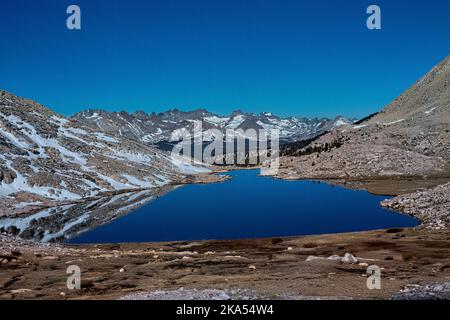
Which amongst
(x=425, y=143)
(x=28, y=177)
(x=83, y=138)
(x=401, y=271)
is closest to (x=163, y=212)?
(x=28, y=177)

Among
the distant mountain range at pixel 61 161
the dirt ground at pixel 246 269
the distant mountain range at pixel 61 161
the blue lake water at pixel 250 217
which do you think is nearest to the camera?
the dirt ground at pixel 246 269

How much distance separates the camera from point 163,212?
85750mm

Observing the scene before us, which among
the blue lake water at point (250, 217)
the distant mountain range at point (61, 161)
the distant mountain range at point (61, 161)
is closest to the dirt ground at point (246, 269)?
the blue lake water at point (250, 217)

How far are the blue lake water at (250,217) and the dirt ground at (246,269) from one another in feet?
40.1

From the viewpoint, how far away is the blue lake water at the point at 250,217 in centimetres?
6306

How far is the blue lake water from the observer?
63.1 m

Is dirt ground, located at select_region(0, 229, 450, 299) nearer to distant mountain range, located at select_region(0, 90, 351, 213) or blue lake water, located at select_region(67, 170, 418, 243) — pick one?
blue lake water, located at select_region(67, 170, 418, 243)

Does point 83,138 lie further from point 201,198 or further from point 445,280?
point 445,280

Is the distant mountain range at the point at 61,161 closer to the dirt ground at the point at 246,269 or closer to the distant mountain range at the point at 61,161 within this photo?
the distant mountain range at the point at 61,161

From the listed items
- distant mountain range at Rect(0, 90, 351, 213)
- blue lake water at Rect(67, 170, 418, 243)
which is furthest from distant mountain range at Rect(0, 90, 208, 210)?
blue lake water at Rect(67, 170, 418, 243)

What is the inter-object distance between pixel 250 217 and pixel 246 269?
45.4 m

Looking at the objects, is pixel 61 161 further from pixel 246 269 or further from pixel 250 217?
pixel 246 269

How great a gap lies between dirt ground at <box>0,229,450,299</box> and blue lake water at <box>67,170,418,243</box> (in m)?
12.2
